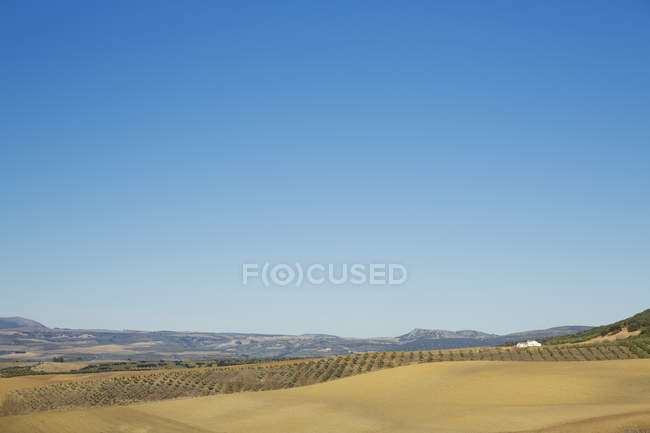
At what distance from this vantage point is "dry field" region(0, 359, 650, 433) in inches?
1047

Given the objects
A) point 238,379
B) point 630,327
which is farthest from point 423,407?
point 630,327

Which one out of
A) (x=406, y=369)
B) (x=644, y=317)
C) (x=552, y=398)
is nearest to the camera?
(x=552, y=398)

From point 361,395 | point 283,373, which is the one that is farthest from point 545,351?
point 361,395

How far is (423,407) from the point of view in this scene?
113ft

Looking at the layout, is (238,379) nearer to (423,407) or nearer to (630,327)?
(423,407)

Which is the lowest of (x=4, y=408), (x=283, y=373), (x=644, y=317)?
(x=4, y=408)

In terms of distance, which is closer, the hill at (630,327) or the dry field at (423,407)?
the dry field at (423,407)

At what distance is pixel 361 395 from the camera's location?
4269 centimetres

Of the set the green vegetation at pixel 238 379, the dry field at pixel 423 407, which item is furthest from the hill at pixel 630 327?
the dry field at pixel 423 407

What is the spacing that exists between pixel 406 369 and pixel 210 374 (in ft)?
86.0

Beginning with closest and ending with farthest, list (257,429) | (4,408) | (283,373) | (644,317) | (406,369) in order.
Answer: (257,429)
(406,369)
(4,408)
(283,373)
(644,317)

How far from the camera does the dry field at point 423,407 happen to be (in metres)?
26.6

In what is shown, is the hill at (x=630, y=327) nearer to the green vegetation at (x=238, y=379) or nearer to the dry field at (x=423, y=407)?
the green vegetation at (x=238, y=379)

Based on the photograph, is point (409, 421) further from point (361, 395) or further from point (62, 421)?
point (62, 421)
